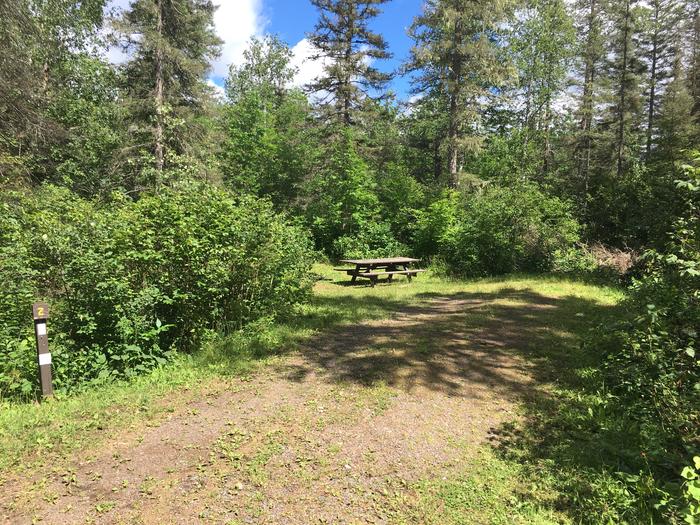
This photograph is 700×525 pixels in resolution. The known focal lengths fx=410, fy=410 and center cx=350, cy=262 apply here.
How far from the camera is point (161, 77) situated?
14078 mm

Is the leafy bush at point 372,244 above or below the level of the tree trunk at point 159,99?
below

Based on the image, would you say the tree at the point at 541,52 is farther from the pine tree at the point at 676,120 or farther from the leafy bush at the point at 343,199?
the leafy bush at the point at 343,199

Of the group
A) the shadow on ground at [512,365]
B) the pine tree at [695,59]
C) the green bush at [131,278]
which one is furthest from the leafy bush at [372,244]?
the pine tree at [695,59]

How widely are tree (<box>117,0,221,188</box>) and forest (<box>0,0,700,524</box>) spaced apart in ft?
0.32

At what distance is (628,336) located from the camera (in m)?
4.14

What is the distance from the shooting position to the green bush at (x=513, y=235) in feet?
45.2

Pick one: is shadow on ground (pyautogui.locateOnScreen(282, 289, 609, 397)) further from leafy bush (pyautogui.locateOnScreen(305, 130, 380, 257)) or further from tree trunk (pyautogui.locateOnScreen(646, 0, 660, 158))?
tree trunk (pyautogui.locateOnScreen(646, 0, 660, 158))

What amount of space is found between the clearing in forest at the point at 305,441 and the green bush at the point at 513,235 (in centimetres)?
798

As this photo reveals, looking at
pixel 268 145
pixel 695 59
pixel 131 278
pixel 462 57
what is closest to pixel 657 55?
pixel 695 59

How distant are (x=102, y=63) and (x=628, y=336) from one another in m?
22.5

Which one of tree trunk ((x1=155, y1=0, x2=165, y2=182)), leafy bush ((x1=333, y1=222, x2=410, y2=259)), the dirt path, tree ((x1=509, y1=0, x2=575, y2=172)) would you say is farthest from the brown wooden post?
tree ((x1=509, y1=0, x2=575, y2=172))

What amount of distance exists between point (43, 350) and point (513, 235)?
517 inches

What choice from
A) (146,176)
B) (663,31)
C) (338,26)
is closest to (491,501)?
(146,176)

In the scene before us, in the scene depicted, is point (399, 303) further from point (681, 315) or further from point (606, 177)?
point (606, 177)
